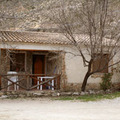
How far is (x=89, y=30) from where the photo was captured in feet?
40.4

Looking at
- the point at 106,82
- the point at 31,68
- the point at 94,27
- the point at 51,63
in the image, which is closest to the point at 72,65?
the point at 51,63

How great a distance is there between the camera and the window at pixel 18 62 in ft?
49.0

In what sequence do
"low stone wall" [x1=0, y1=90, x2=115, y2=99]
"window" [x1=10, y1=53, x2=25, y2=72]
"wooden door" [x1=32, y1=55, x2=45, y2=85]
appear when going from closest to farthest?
"low stone wall" [x1=0, y1=90, x2=115, y2=99] < "window" [x1=10, y1=53, x2=25, y2=72] < "wooden door" [x1=32, y1=55, x2=45, y2=85]

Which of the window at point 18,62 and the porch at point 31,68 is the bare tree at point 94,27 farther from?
the window at point 18,62

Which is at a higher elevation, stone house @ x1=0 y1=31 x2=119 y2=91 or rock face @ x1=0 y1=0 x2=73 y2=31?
rock face @ x1=0 y1=0 x2=73 y2=31

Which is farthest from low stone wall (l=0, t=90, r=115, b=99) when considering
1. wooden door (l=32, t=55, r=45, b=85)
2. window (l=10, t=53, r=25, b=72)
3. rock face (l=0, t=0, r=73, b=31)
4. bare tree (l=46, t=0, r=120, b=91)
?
rock face (l=0, t=0, r=73, b=31)

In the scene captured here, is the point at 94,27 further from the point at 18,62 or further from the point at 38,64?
the point at 18,62

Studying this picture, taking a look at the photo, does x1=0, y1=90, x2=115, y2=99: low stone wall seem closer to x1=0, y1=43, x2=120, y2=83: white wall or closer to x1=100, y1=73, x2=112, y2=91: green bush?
x1=0, y1=43, x2=120, y2=83: white wall

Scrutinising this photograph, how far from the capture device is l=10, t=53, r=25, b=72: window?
49.0 feet

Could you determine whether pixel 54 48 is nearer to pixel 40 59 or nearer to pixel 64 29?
pixel 64 29

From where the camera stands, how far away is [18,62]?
598 inches

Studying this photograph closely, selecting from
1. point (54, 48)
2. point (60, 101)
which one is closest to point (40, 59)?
point (54, 48)

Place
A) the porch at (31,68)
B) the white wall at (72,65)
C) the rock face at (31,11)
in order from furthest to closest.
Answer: the rock face at (31,11) → the porch at (31,68) → the white wall at (72,65)

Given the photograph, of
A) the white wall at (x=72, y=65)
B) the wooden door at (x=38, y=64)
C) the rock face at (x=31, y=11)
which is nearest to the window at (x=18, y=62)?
the wooden door at (x=38, y=64)
